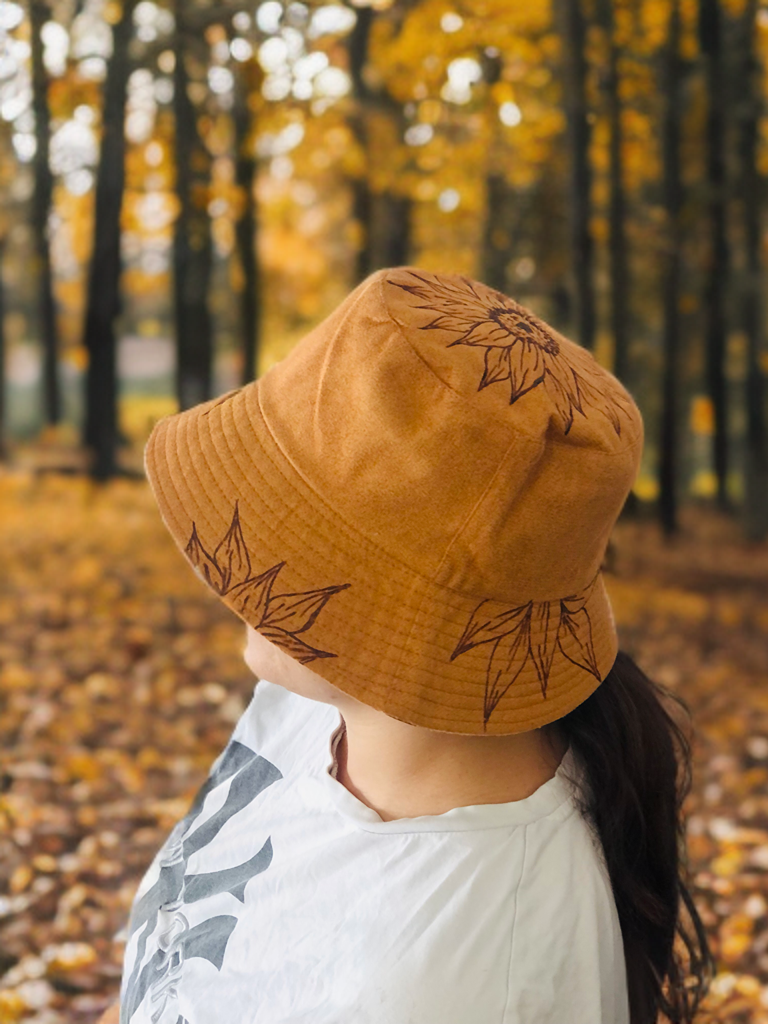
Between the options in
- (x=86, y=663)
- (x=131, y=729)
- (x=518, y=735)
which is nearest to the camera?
(x=518, y=735)

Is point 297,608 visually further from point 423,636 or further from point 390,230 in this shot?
point 390,230

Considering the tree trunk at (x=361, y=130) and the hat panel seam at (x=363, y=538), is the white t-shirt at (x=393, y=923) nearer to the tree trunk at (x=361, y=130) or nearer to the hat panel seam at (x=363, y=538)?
the hat panel seam at (x=363, y=538)

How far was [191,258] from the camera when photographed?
472 centimetres

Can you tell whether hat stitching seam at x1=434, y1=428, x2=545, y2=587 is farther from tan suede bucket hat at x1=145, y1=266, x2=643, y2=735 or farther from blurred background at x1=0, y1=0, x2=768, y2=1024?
blurred background at x1=0, y1=0, x2=768, y2=1024

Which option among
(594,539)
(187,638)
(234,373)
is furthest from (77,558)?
(594,539)

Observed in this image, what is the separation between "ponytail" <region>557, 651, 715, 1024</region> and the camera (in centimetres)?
101

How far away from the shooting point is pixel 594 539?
35.6 inches

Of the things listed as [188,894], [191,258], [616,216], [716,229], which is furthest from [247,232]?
[188,894]

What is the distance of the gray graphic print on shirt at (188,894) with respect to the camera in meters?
1.02

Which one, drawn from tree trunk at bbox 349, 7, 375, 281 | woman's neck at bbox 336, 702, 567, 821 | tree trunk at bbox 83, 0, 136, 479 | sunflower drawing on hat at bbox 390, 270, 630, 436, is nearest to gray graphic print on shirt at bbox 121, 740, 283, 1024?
woman's neck at bbox 336, 702, 567, 821

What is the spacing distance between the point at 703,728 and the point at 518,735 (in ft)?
10.1

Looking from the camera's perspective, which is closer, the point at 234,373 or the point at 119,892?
the point at 119,892

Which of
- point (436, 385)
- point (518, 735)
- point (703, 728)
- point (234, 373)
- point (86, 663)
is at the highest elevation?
point (436, 385)

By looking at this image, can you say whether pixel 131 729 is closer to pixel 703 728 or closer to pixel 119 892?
pixel 119 892
